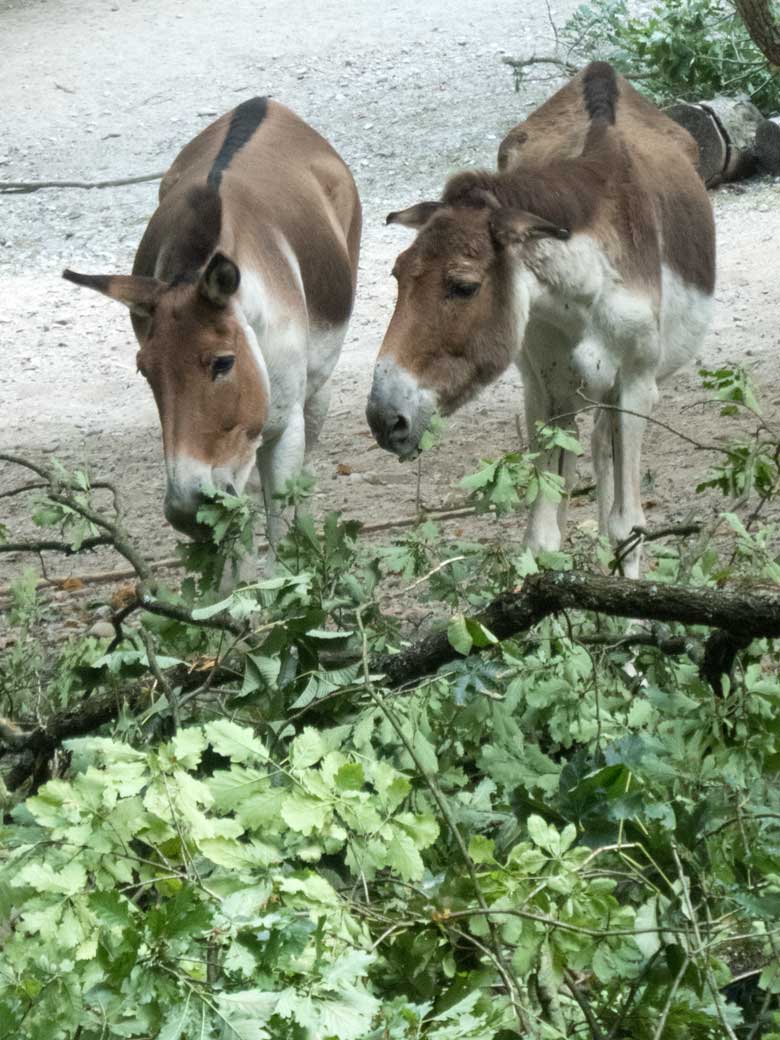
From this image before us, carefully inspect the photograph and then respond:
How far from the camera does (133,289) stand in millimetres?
5242

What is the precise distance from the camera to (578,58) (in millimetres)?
15195

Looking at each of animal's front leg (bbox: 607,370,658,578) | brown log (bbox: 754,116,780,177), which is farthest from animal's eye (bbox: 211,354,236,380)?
brown log (bbox: 754,116,780,177)

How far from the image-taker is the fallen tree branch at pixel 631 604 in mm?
2471

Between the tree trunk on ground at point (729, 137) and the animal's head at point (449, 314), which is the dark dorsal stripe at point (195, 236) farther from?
the tree trunk on ground at point (729, 137)

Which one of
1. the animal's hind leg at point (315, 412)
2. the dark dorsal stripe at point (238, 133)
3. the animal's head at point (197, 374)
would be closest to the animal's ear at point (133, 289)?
the animal's head at point (197, 374)

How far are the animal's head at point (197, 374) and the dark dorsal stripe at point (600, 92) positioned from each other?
1.93 m

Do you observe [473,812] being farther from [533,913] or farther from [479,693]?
[533,913]

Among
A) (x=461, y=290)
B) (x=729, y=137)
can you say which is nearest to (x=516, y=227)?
(x=461, y=290)

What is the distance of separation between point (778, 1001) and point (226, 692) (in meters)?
1.34

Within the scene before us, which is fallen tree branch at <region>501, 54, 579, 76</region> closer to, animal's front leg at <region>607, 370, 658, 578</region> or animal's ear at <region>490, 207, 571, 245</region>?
animal's front leg at <region>607, 370, 658, 578</region>

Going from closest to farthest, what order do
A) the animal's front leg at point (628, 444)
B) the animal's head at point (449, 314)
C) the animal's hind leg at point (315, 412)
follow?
the animal's head at point (449, 314) → the animal's front leg at point (628, 444) → the animal's hind leg at point (315, 412)

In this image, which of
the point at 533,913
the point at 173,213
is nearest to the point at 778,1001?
the point at 533,913

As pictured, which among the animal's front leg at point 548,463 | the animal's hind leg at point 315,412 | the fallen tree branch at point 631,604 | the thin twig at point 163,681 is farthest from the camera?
the animal's hind leg at point 315,412

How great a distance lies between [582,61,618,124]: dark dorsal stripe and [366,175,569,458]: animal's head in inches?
51.0
